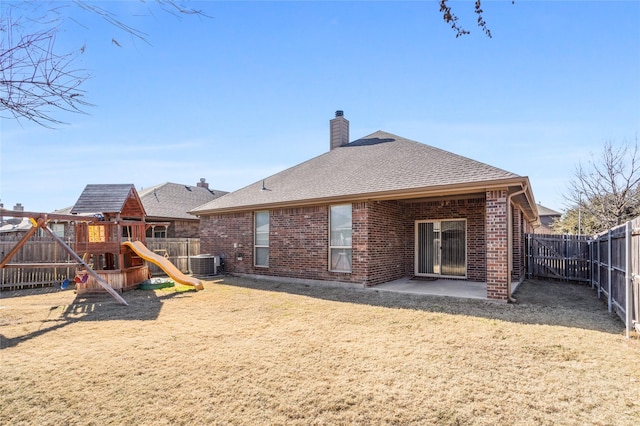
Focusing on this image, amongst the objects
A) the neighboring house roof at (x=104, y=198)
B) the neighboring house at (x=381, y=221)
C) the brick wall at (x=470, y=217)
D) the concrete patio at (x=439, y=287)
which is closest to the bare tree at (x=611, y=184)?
the neighboring house at (x=381, y=221)

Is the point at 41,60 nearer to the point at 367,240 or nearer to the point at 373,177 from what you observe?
the point at 367,240

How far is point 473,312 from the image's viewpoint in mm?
6781

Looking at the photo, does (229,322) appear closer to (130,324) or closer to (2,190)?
(130,324)

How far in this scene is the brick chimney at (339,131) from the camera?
49.6 feet

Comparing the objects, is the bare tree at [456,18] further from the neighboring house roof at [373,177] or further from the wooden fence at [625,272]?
the neighboring house roof at [373,177]

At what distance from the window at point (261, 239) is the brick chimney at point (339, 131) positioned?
203 inches

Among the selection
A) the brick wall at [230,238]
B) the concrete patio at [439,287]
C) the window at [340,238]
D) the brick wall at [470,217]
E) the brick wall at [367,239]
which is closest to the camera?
the concrete patio at [439,287]

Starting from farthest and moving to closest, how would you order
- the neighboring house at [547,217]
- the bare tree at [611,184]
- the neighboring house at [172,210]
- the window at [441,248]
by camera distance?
the neighboring house at [547,217]
the neighboring house at [172,210]
the bare tree at [611,184]
the window at [441,248]

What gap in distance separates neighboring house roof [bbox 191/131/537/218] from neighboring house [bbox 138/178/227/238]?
5408 mm

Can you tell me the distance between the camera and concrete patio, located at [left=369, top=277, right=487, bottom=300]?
336 inches

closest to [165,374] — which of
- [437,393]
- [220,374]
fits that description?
[220,374]

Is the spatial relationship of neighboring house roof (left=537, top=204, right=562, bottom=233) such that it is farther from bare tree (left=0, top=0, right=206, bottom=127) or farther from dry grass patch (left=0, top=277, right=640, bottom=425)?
bare tree (left=0, top=0, right=206, bottom=127)

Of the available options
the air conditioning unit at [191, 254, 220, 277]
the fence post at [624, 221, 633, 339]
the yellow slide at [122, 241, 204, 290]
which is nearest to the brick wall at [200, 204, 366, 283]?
the air conditioning unit at [191, 254, 220, 277]

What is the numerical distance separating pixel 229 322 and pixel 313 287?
4191 mm
